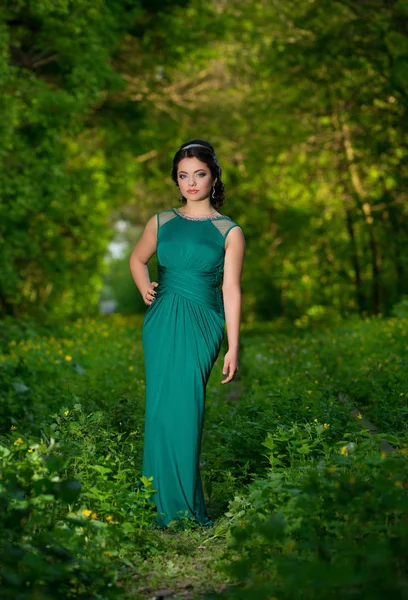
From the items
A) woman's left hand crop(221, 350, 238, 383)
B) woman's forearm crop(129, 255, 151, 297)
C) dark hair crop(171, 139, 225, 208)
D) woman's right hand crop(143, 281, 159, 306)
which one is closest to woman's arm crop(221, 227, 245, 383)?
woman's left hand crop(221, 350, 238, 383)

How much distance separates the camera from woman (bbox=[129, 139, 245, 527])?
600cm

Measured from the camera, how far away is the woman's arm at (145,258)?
6.21 metres

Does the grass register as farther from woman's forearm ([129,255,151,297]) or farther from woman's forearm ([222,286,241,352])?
woman's forearm ([129,255,151,297])

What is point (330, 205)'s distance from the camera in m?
25.3

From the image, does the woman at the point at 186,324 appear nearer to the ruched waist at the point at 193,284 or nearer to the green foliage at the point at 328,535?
the ruched waist at the point at 193,284

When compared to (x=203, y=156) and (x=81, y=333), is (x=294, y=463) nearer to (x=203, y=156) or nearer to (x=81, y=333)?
(x=203, y=156)

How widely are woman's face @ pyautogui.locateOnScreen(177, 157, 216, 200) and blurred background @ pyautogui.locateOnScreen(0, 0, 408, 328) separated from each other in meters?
8.70

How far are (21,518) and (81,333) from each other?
12396 mm

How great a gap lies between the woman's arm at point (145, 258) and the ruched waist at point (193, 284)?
0.25 ft

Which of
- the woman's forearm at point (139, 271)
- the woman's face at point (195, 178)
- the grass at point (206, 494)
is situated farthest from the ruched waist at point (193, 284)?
the grass at point (206, 494)

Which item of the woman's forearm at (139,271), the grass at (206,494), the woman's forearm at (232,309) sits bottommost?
the grass at (206,494)

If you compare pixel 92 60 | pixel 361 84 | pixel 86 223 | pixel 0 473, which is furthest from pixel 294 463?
pixel 86 223

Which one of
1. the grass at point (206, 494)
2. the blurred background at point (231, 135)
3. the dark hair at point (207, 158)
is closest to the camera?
the grass at point (206, 494)

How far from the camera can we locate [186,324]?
20.0 ft
